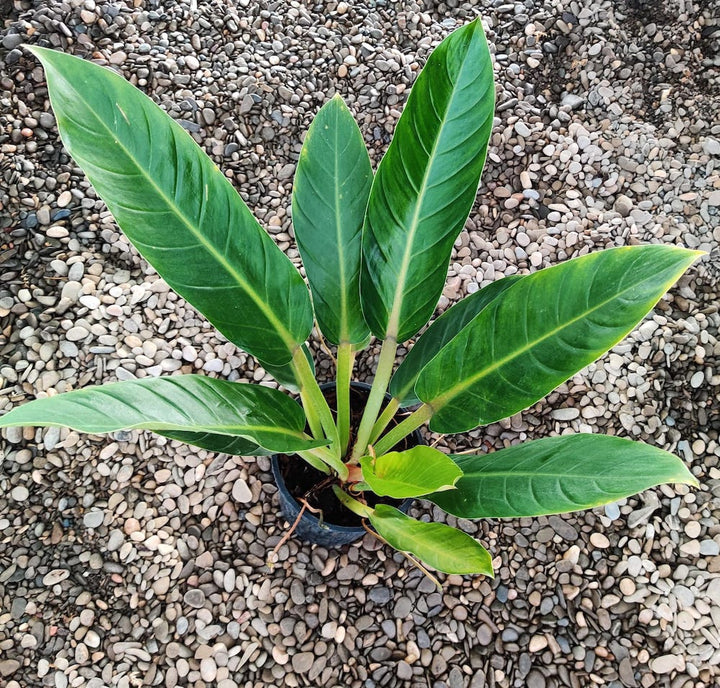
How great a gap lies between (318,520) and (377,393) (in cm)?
26

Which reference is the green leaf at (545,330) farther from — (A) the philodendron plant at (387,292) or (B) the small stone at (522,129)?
(B) the small stone at (522,129)

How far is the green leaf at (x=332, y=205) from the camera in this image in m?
1.03

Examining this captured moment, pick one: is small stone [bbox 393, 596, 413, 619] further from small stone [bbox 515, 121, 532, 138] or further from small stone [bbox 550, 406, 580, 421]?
small stone [bbox 515, 121, 532, 138]

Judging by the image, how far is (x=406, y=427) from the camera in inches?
43.2

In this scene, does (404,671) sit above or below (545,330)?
below

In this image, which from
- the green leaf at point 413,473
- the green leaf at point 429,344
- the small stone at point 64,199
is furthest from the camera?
the small stone at point 64,199

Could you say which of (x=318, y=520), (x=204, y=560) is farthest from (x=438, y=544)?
(x=204, y=560)

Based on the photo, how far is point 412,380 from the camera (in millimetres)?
1128

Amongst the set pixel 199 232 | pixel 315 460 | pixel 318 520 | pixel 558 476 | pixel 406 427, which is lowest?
pixel 318 520

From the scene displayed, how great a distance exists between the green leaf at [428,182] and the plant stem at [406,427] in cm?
14

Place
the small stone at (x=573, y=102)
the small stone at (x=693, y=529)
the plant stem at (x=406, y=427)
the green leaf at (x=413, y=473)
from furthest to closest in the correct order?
the small stone at (x=573, y=102) < the small stone at (x=693, y=529) < the plant stem at (x=406, y=427) < the green leaf at (x=413, y=473)

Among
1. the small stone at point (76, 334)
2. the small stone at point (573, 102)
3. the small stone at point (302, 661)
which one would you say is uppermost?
the small stone at point (573, 102)

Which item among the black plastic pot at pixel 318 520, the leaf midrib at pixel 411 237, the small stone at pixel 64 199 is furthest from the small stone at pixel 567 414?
the small stone at pixel 64 199

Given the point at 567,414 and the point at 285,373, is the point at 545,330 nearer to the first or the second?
the point at 285,373
